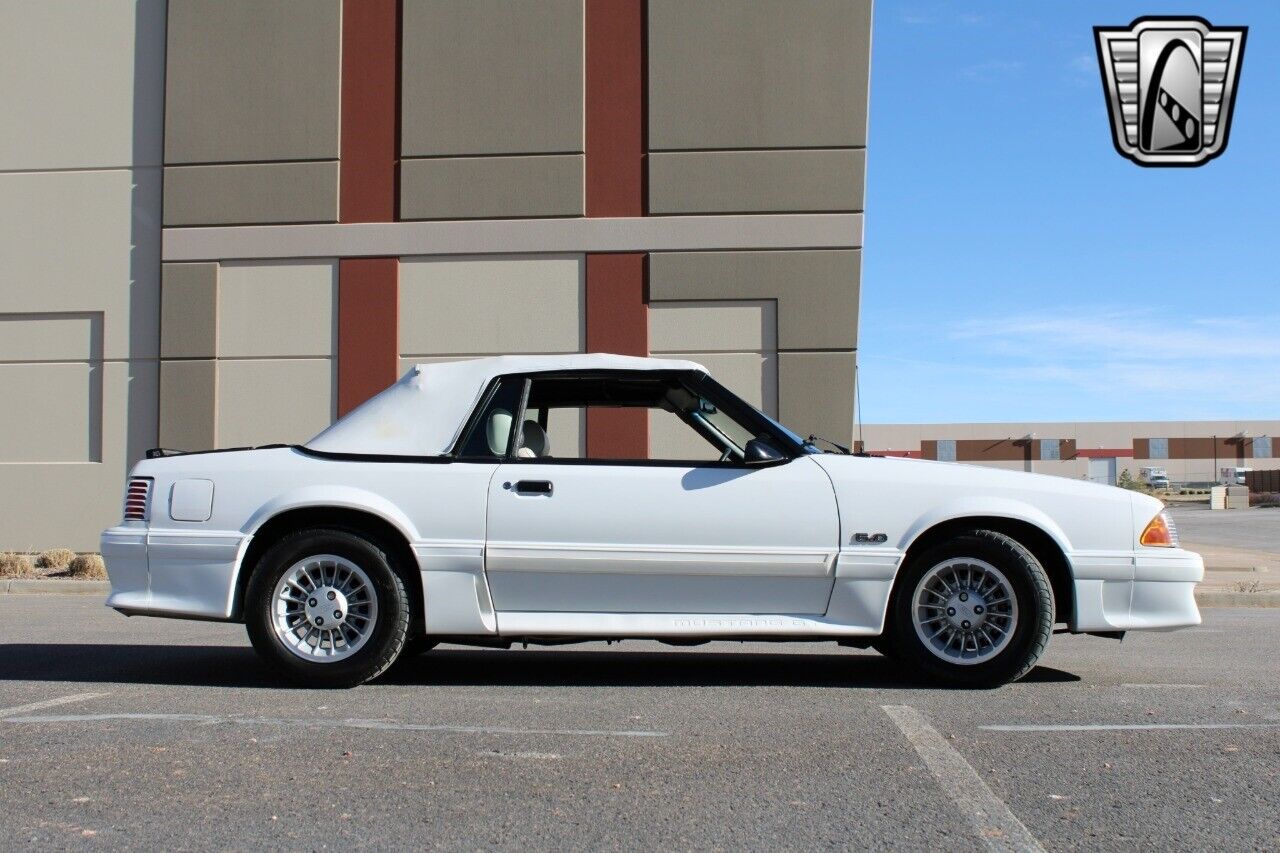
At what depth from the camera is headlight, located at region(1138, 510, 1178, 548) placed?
5.97 meters

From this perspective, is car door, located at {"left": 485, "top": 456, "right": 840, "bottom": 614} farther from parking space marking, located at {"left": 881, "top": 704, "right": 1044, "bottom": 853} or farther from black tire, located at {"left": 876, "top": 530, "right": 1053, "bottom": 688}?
parking space marking, located at {"left": 881, "top": 704, "right": 1044, "bottom": 853}

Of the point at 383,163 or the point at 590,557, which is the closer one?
the point at 590,557

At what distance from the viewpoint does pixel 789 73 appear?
1673 cm

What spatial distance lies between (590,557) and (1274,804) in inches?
118

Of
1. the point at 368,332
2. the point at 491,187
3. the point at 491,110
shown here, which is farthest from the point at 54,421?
the point at 491,110

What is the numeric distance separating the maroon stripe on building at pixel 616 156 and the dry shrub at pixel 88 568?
21.9 ft

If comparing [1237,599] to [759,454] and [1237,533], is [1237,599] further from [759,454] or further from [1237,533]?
[1237,533]

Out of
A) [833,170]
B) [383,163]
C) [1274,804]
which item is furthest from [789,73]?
[1274,804]

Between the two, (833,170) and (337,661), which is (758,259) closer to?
(833,170)

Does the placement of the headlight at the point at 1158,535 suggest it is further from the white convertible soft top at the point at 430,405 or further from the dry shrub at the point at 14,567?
the dry shrub at the point at 14,567

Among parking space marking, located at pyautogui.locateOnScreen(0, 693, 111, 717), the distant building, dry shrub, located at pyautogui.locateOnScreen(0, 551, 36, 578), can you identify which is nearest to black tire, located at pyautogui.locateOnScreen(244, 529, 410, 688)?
parking space marking, located at pyautogui.locateOnScreen(0, 693, 111, 717)

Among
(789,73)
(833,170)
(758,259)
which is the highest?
(789,73)

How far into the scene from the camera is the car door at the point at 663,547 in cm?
582

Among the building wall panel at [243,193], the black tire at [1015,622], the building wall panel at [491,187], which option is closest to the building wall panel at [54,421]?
the building wall panel at [243,193]
